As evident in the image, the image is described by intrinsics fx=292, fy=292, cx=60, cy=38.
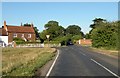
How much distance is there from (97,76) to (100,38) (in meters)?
52.4

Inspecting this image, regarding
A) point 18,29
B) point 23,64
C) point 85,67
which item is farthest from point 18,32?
point 85,67

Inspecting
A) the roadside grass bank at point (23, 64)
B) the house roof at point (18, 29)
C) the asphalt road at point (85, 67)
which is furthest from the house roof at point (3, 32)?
the asphalt road at point (85, 67)

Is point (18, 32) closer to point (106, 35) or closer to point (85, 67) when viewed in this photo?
point (106, 35)

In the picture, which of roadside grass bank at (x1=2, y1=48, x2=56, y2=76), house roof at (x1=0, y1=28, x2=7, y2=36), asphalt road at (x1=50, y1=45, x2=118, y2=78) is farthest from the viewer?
house roof at (x1=0, y1=28, x2=7, y2=36)

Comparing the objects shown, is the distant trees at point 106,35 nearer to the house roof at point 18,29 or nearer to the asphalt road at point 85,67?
the asphalt road at point 85,67

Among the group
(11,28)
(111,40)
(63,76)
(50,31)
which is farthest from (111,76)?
(50,31)

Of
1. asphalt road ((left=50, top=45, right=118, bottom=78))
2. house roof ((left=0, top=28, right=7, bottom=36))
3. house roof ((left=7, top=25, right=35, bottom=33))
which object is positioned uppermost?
house roof ((left=7, top=25, right=35, bottom=33))

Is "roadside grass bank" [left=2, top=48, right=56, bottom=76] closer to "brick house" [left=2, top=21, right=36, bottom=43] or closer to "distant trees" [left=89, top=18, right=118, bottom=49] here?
"distant trees" [left=89, top=18, right=118, bottom=49]

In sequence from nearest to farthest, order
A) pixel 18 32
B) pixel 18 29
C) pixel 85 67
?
pixel 85 67
pixel 18 32
pixel 18 29

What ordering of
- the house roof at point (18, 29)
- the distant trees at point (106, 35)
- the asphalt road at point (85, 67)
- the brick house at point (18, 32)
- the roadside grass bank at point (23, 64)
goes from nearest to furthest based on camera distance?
the roadside grass bank at point (23, 64) < the asphalt road at point (85, 67) < the distant trees at point (106, 35) < the brick house at point (18, 32) < the house roof at point (18, 29)

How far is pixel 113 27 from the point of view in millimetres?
63406

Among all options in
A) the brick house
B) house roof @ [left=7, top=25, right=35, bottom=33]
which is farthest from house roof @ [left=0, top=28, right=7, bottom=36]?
house roof @ [left=7, top=25, right=35, bottom=33]

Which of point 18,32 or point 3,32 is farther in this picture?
point 18,32

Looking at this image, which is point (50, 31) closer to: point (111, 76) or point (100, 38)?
point (100, 38)
